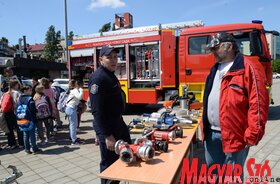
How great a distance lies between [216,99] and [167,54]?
264 inches

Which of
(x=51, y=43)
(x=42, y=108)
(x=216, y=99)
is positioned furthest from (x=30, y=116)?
(x=51, y=43)

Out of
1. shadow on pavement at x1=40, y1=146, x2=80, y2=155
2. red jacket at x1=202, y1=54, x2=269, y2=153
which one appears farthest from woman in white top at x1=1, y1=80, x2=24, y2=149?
red jacket at x1=202, y1=54, x2=269, y2=153

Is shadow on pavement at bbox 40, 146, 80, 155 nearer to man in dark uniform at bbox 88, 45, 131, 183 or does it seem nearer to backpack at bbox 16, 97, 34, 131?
backpack at bbox 16, 97, 34, 131

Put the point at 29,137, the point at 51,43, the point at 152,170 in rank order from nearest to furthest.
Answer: the point at 152,170, the point at 29,137, the point at 51,43

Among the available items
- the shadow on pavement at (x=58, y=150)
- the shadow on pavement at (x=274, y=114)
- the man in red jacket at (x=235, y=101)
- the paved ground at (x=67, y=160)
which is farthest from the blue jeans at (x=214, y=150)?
the shadow on pavement at (x=274, y=114)

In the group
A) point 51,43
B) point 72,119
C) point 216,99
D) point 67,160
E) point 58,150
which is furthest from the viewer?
point 51,43

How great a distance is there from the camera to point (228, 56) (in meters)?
2.64

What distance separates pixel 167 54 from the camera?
928 cm

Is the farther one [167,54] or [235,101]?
[167,54]

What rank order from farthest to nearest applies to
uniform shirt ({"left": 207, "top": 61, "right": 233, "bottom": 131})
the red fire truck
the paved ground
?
1. the red fire truck
2. the paved ground
3. uniform shirt ({"left": 207, "top": 61, "right": 233, "bottom": 131})

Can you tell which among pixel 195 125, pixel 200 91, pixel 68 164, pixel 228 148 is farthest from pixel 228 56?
pixel 200 91

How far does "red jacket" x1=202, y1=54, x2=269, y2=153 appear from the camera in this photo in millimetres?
2316

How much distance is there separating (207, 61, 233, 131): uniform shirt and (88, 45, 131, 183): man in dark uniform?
99cm

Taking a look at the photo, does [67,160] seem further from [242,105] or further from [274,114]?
[274,114]
